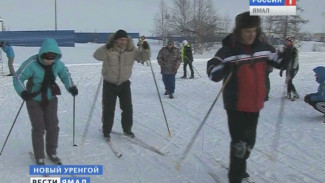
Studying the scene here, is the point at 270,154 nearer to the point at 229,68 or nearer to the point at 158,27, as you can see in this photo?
the point at 229,68

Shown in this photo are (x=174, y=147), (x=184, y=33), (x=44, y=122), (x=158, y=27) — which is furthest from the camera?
(x=158, y=27)

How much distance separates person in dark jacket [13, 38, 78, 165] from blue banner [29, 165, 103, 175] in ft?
0.34

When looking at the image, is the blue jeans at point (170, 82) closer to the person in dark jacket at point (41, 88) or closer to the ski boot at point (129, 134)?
the ski boot at point (129, 134)

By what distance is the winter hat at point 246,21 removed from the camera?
381 centimetres

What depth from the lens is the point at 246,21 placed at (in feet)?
12.5

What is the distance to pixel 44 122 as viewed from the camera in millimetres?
Result: 5176

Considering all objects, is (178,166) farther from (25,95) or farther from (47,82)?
(25,95)

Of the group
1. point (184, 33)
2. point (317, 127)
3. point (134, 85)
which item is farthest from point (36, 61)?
point (184, 33)

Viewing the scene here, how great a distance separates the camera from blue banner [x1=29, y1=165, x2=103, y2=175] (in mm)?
5020

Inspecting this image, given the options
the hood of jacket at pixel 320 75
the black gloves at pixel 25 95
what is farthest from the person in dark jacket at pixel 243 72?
the hood of jacket at pixel 320 75

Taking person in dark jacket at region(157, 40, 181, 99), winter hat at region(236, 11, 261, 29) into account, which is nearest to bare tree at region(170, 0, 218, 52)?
person in dark jacket at region(157, 40, 181, 99)

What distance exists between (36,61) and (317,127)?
5111 millimetres

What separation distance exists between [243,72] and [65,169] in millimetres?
2685

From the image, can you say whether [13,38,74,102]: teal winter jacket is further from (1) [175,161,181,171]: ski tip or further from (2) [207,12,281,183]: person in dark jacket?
(2) [207,12,281,183]: person in dark jacket
